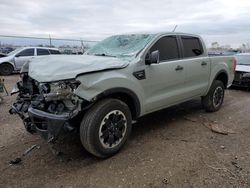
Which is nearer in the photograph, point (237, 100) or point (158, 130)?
point (158, 130)

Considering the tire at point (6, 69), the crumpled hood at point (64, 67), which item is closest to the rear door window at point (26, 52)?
the tire at point (6, 69)

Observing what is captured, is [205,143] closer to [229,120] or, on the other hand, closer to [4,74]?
[229,120]

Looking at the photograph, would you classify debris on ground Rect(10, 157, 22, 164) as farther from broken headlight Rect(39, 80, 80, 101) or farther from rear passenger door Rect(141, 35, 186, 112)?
rear passenger door Rect(141, 35, 186, 112)

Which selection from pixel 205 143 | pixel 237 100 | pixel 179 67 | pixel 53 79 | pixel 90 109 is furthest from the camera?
pixel 237 100

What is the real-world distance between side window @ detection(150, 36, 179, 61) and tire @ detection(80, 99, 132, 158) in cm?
132

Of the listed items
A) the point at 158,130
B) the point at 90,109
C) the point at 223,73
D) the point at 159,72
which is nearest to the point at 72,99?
the point at 90,109

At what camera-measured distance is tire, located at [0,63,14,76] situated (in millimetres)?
13586

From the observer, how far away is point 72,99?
324 cm

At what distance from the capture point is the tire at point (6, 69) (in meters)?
13.6

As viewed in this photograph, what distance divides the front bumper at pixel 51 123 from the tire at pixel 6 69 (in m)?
11.5

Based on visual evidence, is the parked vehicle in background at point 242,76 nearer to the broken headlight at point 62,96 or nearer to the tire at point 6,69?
the broken headlight at point 62,96

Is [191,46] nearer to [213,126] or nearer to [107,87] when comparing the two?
[213,126]

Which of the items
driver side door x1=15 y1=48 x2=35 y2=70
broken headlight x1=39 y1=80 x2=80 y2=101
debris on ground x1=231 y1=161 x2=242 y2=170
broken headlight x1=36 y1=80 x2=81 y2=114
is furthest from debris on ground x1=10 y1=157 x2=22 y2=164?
driver side door x1=15 y1=48 x2=35 y2=70

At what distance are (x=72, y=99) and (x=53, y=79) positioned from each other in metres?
0.34
